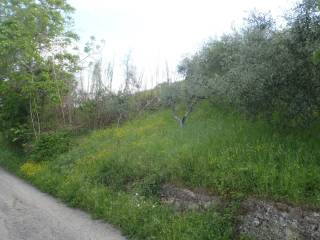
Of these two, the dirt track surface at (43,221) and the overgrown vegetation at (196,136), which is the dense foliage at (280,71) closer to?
the overgrown vegetation at (196,136)

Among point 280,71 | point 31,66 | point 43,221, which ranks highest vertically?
point 31,66

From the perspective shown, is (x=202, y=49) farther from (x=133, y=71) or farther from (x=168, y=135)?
(x=133, y=71)

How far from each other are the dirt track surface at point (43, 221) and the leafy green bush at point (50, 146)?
3.61m

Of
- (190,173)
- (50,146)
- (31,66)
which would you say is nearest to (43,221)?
(190,173)

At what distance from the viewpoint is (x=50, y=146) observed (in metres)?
15.6

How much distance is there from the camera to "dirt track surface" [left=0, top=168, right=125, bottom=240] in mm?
7750

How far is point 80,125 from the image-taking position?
748 inches

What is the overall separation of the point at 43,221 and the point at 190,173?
3698mm

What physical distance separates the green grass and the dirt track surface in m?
0.36

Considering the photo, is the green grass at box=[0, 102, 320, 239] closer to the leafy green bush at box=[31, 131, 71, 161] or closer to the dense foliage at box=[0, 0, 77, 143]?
the leafy green bush at box=[31, 131, 71, 161]

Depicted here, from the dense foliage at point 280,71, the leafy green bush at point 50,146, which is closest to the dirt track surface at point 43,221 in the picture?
the leafy green bush at point 50,146

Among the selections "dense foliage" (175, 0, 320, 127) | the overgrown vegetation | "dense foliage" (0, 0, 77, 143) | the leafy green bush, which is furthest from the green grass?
"dense foliage" (0, 0, 77, 143)

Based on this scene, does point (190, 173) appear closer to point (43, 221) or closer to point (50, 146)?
point (43, 221)

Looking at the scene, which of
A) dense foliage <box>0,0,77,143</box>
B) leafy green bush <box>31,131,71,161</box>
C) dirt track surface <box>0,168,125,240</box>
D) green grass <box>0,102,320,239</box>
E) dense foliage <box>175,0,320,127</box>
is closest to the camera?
green grass <box>0,102,320,239</box>
